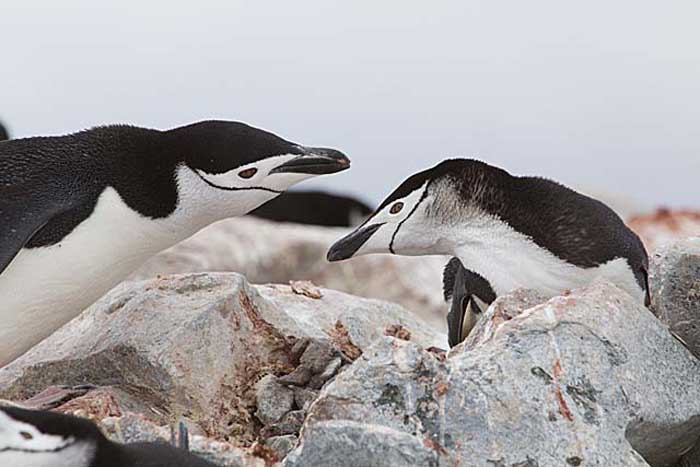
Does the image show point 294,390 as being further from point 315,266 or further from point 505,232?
point 315,266

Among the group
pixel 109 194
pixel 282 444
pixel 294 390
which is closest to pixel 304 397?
pixel 294 390

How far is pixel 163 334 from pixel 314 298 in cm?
79

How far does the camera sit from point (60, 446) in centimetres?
212

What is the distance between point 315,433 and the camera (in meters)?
2.30

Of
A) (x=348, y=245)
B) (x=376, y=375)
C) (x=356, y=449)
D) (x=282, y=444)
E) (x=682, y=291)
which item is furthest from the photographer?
(x=348, y=245)

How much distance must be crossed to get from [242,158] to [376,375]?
1.08 m

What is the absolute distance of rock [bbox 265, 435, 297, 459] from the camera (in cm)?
277

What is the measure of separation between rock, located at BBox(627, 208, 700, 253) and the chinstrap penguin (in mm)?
8087

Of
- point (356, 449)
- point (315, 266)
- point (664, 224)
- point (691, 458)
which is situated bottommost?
point (664, 224)

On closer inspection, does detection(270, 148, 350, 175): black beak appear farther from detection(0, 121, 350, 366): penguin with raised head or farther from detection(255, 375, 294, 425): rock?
detection(255, 375, 294, 425): rock

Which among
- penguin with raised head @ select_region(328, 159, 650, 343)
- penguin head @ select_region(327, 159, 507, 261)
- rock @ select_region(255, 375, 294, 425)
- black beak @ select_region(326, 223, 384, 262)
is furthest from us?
black beak @ select_region(326, 223, 384, 262)

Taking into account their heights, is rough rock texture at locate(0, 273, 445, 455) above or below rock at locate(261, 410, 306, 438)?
above

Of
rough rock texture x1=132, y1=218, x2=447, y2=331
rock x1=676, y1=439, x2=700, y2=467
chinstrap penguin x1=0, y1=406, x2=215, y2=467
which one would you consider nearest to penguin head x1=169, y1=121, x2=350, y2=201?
rock x1=676, y1=439, x2=700, y2=467

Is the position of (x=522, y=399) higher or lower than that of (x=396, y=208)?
lower
